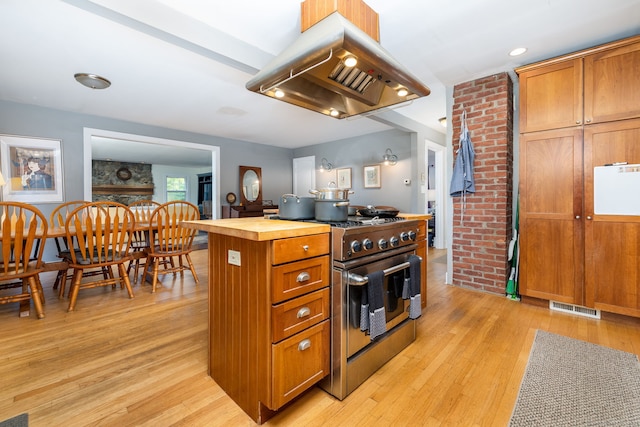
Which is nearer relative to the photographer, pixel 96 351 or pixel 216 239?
pixel 216 239

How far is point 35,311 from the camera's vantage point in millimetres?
2502

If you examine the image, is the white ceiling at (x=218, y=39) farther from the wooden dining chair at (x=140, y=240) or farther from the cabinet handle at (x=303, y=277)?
the cabinet handle at (x=303, y=277)

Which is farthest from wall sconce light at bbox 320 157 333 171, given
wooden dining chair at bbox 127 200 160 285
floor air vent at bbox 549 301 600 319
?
floor air vent at bbox 549 301 600 319

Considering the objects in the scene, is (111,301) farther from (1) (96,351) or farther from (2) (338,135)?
(2) (338,135)

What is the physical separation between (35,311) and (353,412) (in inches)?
116

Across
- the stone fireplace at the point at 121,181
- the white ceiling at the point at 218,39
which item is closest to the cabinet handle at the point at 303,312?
the white ceiling at the point at 218,39

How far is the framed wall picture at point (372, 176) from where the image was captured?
5.59m

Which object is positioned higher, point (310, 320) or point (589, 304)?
point (310, 320)

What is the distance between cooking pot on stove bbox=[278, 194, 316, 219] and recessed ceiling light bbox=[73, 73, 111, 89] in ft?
9.07

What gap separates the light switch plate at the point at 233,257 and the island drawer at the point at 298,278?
274 mm

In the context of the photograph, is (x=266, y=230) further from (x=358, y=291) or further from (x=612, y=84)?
(x=612, y=84)

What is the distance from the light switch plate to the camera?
1.35 metres

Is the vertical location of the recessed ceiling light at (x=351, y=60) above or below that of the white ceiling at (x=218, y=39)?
below

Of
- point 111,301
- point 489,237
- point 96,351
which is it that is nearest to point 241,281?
point 96,351
